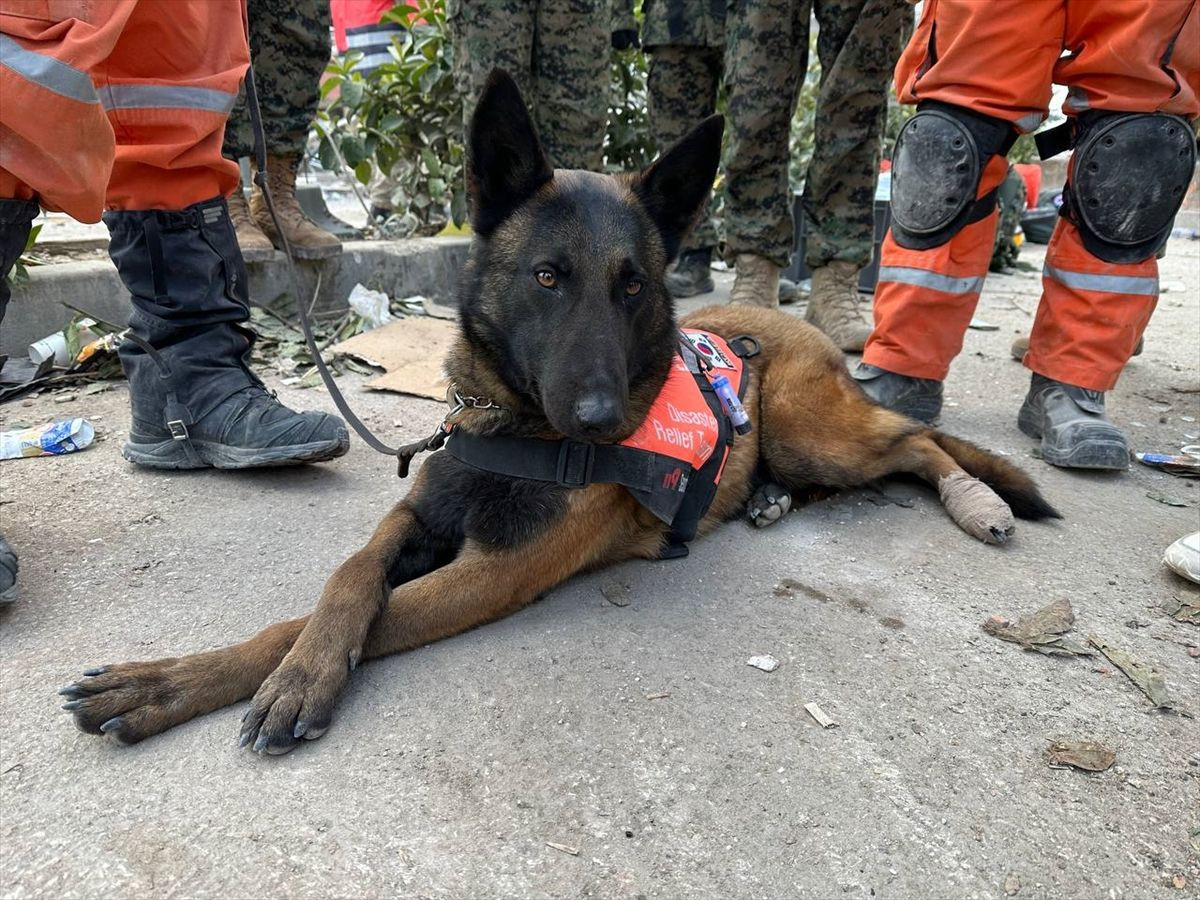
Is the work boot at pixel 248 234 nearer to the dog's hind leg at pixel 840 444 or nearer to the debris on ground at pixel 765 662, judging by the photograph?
the dog's hind leg at pixel 840 444

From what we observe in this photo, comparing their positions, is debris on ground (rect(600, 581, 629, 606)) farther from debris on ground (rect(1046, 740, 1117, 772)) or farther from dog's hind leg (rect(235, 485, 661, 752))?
debris on ground (rect(1046, 740, 1117, 772))

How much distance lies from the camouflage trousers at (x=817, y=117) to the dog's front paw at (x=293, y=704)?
3.80 metres

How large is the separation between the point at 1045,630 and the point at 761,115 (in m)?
3.27

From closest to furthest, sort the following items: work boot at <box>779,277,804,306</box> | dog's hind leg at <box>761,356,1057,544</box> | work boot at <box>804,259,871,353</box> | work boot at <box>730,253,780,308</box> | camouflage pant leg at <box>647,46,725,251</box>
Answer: dog's hind leg at <box>761,356,1057,544</box>
work boot at <box>804,259,871,353</box>
work boot at <box>730,253,780,308</box>
camouflage pant leg at <box>647,46,725,251</box>
work boot at <box>779,277,804,306</box>

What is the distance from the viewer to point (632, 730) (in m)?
1.50

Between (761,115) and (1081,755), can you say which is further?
(761,115)

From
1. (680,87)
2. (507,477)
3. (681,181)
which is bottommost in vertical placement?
(507,477)

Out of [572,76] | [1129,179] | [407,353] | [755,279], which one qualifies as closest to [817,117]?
[755,279]

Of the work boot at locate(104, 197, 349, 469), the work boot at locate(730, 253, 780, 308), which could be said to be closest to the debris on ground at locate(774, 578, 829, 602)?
the work boot at locate(104, 197, 349, 469)

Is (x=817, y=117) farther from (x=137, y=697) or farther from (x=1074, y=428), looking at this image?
(x=137, y=697)

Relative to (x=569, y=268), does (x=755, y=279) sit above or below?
below

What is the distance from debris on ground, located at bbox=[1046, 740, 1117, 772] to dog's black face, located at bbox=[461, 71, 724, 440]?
1070mm

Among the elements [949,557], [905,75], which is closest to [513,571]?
[949,557]

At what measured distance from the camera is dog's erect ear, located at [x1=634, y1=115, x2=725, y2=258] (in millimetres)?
2035
